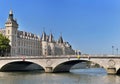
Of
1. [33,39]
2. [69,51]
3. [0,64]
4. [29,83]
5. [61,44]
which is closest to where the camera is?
[29,83]

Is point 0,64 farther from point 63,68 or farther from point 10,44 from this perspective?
point 10,44

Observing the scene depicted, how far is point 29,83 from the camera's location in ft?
163

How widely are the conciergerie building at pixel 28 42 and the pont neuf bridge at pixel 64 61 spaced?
29.8 m

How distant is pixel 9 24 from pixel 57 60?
41812 mm

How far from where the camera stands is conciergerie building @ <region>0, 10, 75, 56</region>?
4513 inches

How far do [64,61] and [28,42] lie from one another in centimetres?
5887

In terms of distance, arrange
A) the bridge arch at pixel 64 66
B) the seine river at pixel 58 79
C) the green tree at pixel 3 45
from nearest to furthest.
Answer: the seine river at pixel 58 79
the bridge arch at pixel 64 66
the green tree at pixel 3 45

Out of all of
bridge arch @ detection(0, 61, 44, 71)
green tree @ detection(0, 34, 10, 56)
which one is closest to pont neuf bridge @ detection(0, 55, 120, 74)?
bridge arch @ detection(0, 61, 44, 71)

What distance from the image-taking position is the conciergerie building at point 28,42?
115 m

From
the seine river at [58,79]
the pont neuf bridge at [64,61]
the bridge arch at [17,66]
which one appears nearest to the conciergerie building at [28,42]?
the bridge arch at [17,66]

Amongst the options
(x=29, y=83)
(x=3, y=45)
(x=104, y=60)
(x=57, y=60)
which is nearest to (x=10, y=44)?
(x=3, y=45)

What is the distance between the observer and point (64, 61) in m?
74.6

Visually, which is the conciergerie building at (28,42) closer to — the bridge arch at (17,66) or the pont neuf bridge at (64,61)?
the bridge arch at (17,66)

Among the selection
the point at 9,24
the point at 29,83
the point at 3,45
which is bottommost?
the point at 29,83
